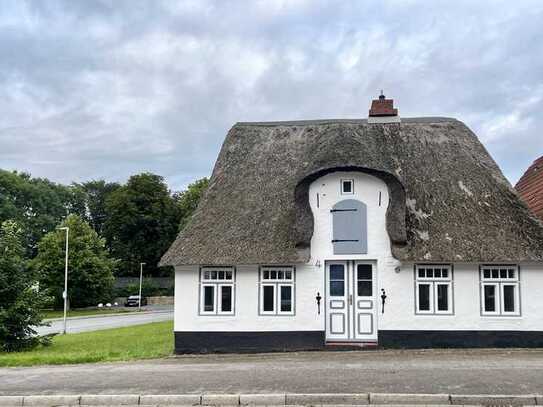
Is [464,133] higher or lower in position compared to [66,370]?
higher

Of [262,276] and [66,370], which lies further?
[262,276]

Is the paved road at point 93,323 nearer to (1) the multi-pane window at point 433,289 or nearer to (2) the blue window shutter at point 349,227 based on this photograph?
(2) the blue window shutter at point 349,227

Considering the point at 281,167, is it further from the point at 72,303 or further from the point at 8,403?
the point at 72,303

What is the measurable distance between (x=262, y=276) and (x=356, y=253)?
2766mm

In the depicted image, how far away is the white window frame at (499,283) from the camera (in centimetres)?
1560

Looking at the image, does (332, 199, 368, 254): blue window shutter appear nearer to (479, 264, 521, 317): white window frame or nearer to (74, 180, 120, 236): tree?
(479, 264, 521, 317): white window frame

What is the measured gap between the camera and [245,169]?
18672 millimetres

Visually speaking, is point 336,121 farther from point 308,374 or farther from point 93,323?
→ point 93,323

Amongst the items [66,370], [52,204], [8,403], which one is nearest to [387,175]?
[66,370]

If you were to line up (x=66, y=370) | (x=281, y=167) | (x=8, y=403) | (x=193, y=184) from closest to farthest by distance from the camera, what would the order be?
1. (x=8, y=403)
2. (x=66, y=370)
3. (x=281, y=167)
4. (x=193, y=184)

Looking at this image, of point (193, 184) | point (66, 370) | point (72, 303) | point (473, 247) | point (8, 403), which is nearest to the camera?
point (8, 403)

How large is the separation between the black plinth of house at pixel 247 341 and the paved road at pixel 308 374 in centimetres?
64

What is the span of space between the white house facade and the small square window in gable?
0.03 metres

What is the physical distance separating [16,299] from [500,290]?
1558cm
